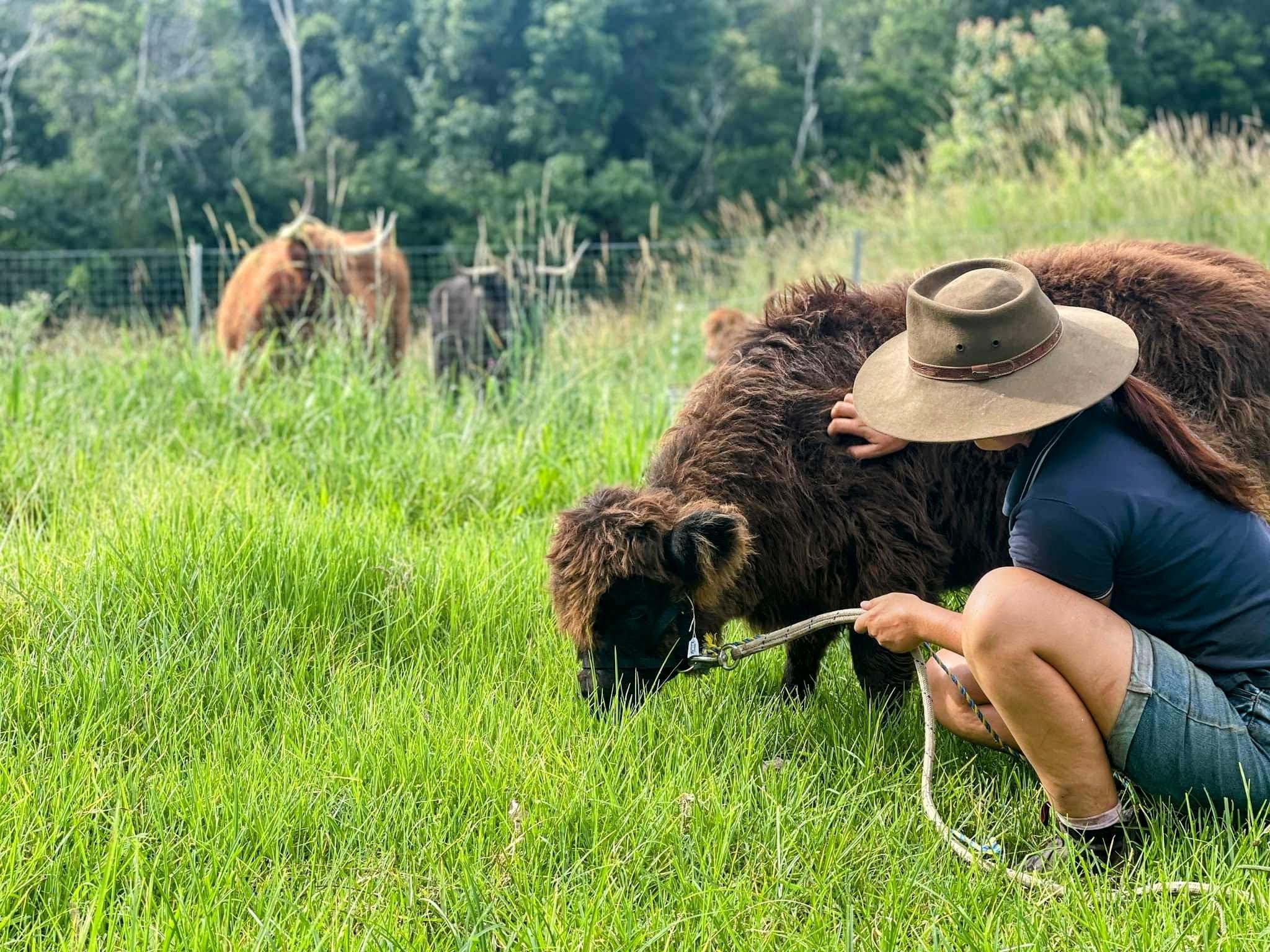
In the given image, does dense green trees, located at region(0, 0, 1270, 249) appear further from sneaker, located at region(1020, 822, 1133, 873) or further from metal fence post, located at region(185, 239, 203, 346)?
sneaker, located at region(1020, 822, 1133, 873)

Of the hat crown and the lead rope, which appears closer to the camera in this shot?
the lead rope

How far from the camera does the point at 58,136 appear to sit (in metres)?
34.4

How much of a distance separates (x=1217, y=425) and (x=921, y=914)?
2.09 m

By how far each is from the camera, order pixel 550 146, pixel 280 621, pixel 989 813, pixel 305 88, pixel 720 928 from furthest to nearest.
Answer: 1. pixel 305 88
2. pixel 550 146
3. pixel 280 621
4. pixel 989 813
5. pixel 720 928

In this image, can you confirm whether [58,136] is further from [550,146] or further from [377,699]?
[377,699]

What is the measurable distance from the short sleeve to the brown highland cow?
5.95 m

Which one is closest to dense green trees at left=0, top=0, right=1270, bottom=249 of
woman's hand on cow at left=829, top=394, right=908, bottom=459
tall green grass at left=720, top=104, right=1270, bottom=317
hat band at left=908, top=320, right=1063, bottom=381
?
tall green grass at left=720, top=104, right=1270, bottom=317

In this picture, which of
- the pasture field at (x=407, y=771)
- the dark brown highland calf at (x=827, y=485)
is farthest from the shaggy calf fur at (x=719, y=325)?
the dark brown highland calf at (x=827, y=485)

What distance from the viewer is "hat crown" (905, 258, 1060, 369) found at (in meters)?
2.69

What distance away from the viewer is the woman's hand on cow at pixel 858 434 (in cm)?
365

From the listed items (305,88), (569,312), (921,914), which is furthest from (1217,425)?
(305,88)

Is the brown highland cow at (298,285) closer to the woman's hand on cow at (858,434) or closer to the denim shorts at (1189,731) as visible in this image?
the woman's hand on cow at (858,434)

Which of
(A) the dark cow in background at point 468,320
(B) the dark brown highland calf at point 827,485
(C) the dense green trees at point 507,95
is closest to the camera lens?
(B) the dark brown highland calf at point 827,485

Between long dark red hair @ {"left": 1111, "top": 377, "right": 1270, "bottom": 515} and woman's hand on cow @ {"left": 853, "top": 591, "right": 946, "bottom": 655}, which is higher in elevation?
long dark red hair @ {"left": 1111, "top": 377, "right": 1270, "bottom": 515}
